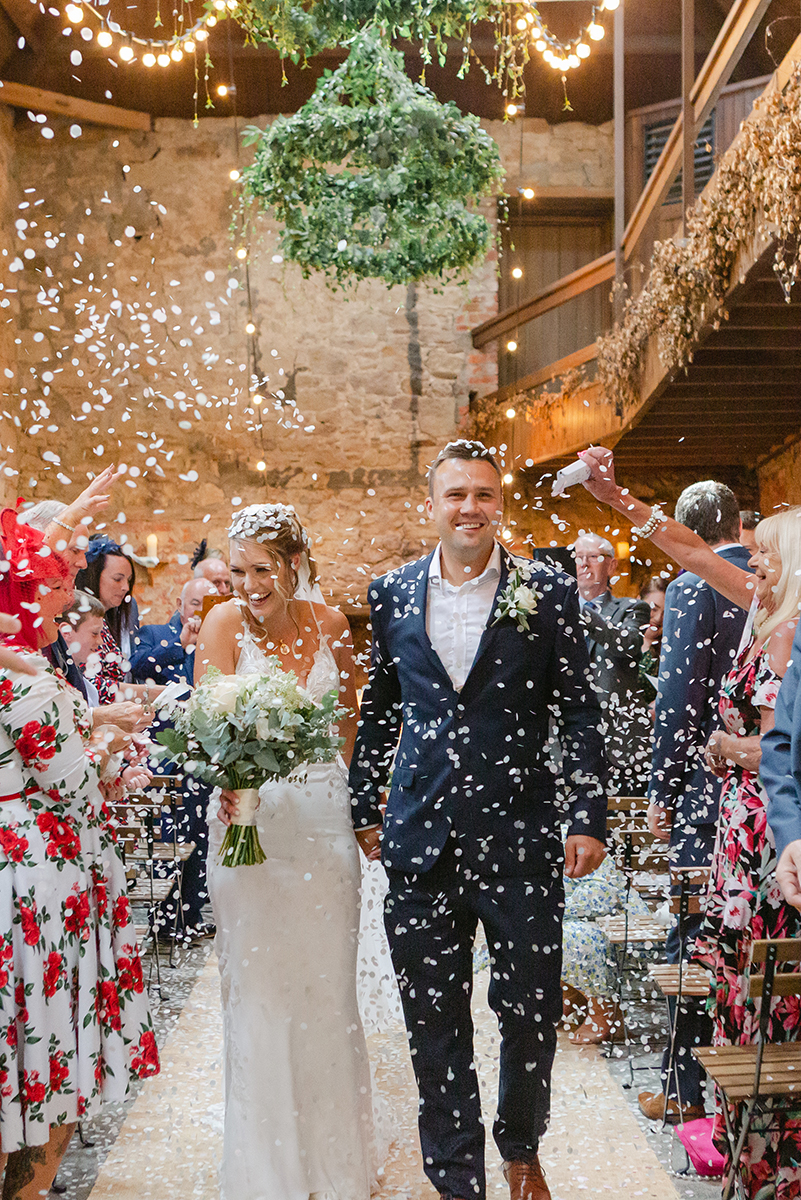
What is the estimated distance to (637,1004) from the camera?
13.8ft

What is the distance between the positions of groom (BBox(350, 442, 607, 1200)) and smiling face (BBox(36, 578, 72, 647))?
84cm

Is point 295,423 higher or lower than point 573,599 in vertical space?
higher

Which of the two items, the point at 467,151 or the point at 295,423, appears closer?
the point at 467,151

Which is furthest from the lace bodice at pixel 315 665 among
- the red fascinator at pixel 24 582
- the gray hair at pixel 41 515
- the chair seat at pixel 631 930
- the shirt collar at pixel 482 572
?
the chair seat at pixel 631 930

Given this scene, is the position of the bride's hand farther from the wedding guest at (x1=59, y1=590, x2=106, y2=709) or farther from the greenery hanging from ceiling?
the greenery hanging from ceiling

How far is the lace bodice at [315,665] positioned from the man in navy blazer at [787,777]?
3.86 feet

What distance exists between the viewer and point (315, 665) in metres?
2.89

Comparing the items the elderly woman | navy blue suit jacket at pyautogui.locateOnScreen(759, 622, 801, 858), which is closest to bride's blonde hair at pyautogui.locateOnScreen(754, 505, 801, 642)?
the elderly woman

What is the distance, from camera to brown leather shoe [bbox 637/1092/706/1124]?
310cm

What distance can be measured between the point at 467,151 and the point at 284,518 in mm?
4426

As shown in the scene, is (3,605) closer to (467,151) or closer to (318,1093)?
(318,1093)

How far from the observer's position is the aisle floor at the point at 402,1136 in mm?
2768

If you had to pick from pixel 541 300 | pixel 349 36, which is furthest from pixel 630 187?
pixel 349 36

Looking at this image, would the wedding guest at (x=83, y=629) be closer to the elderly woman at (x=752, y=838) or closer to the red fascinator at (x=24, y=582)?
the red fascinator at (x=24, y=582)
